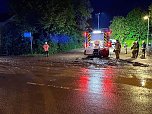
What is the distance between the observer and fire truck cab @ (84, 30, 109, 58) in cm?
3394

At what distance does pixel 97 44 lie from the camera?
3475cm

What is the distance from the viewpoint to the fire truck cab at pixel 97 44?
33.9 meters

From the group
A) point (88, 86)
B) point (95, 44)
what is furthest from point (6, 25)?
point (88, 86)

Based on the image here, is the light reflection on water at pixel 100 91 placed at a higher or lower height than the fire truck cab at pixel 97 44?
lower

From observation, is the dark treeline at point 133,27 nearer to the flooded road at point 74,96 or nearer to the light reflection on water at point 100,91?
the light reflection on water at point 100,91

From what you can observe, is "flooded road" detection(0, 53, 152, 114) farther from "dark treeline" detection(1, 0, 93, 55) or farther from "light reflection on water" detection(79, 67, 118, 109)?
"dark treeline" detection(1, 0, 93, 55)

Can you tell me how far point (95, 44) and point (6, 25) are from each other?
13948mm

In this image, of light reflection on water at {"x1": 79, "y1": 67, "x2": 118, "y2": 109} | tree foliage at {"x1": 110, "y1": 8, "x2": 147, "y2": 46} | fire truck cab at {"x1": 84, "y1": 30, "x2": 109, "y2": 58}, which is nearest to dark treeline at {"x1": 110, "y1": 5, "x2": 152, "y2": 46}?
tree foliage at {"x1": 110, "y1": 8, "x2": 147, "y2": 46}

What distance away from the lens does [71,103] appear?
10289 millimetres

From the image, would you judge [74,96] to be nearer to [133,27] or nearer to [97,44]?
[97,44]

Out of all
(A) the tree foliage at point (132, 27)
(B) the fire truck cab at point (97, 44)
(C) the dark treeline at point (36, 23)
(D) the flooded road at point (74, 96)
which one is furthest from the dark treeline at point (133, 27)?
(D) the flooded road at point (74, 96)

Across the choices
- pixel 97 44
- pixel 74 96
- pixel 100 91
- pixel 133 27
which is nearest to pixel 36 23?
pixel 97 44

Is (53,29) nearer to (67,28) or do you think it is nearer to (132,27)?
(67,28)

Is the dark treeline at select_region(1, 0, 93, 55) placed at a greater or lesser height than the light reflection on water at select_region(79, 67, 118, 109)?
greater
